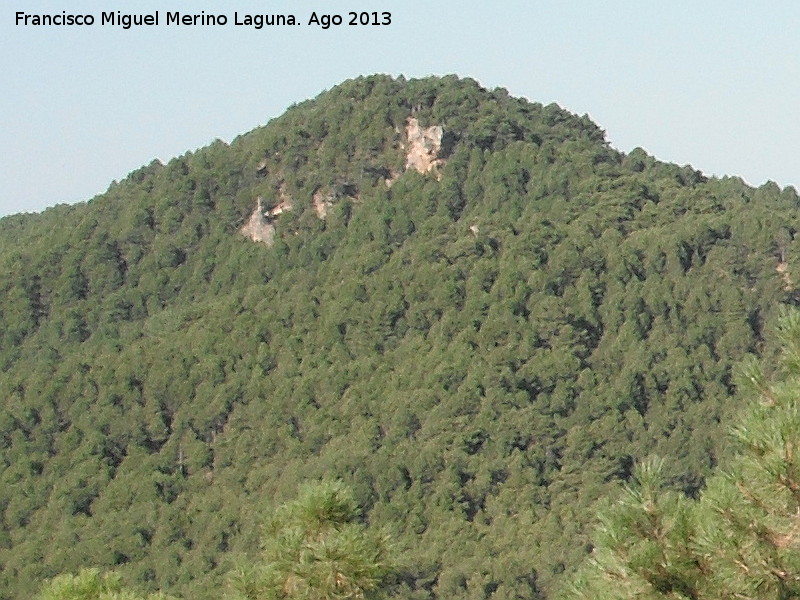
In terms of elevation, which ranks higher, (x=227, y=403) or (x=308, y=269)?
(x=308, y=269)

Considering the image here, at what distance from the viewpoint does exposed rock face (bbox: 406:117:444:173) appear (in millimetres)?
51812

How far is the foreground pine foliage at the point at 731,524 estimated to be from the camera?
16.0 ft

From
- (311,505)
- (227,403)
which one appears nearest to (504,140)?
(227,403)

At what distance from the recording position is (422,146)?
52250 mm

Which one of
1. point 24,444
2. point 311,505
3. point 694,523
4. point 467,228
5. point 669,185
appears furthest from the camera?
point 669,185

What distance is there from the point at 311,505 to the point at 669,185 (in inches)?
1840

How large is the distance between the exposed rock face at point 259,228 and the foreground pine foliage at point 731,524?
153ft

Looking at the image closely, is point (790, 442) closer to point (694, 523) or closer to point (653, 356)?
point (694, 523)

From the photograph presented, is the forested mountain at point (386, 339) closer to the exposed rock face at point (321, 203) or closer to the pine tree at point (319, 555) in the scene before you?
the exposed rock face at point (321, 203)

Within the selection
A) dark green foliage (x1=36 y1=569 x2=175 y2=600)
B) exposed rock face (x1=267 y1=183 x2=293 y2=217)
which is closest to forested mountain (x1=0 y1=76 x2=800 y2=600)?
exposed rock face (x1=267 y1=183 x2=293 y2=217)

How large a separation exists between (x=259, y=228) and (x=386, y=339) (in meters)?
9.88

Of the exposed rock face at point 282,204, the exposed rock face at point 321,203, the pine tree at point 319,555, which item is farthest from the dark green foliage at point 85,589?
the exposed rock face at point 282,204

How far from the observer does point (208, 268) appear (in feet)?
172

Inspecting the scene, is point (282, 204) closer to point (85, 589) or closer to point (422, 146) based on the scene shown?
point (422, 146)
